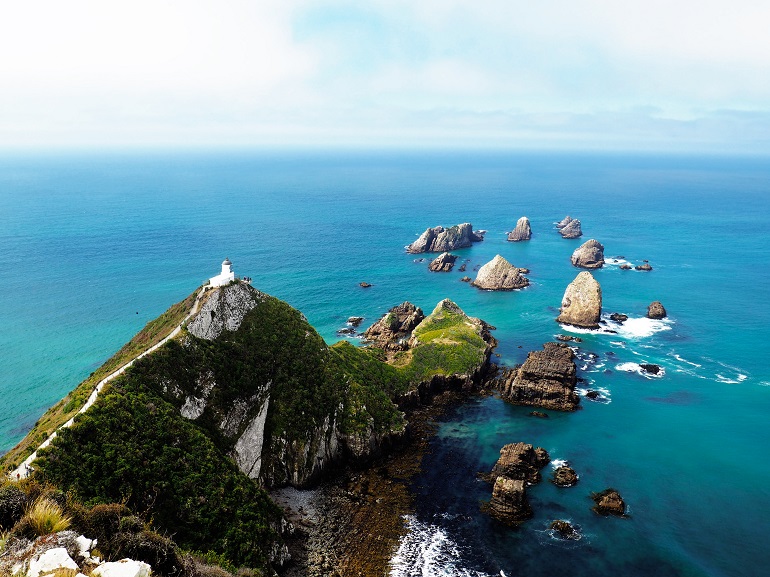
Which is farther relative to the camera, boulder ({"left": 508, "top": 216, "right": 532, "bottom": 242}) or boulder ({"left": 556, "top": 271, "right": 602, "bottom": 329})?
boulder ({"left": 508, "top": 216, "right": 532, "bottom": 242})

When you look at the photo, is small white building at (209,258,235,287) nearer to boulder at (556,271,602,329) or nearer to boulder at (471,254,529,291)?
boulder at (556,271,602,329)

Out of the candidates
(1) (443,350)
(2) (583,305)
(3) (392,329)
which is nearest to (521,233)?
(2) (583,305)

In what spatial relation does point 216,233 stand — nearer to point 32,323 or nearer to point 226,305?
point 32,323

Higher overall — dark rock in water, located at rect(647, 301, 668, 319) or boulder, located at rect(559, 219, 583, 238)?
boulder, located at rect(559, 219, 583, 238)

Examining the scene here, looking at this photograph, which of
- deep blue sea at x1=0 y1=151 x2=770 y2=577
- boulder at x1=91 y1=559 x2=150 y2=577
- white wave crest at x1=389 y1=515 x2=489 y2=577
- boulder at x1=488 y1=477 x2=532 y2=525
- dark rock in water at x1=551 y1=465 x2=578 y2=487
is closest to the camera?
boulder at x1=91 y1=559 x2=150 y2=577

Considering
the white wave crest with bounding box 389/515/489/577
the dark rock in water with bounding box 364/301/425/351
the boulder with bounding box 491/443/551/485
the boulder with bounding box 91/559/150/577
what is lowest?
the white wave crest with bounding box 389/515/489/577

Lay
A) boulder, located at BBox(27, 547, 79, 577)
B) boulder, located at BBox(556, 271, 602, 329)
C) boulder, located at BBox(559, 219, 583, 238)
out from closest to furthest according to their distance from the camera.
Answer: boulder, located at BBox(27, 547, 79, 577) < boulder, located at BBox(556, 271, 602, 329) < boulder, located at BBox(559, 219, 583, 238)

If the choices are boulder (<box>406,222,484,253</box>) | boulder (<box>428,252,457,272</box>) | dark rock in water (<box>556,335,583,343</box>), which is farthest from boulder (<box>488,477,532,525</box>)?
boulder (<box>406,222,484,253</box>)
